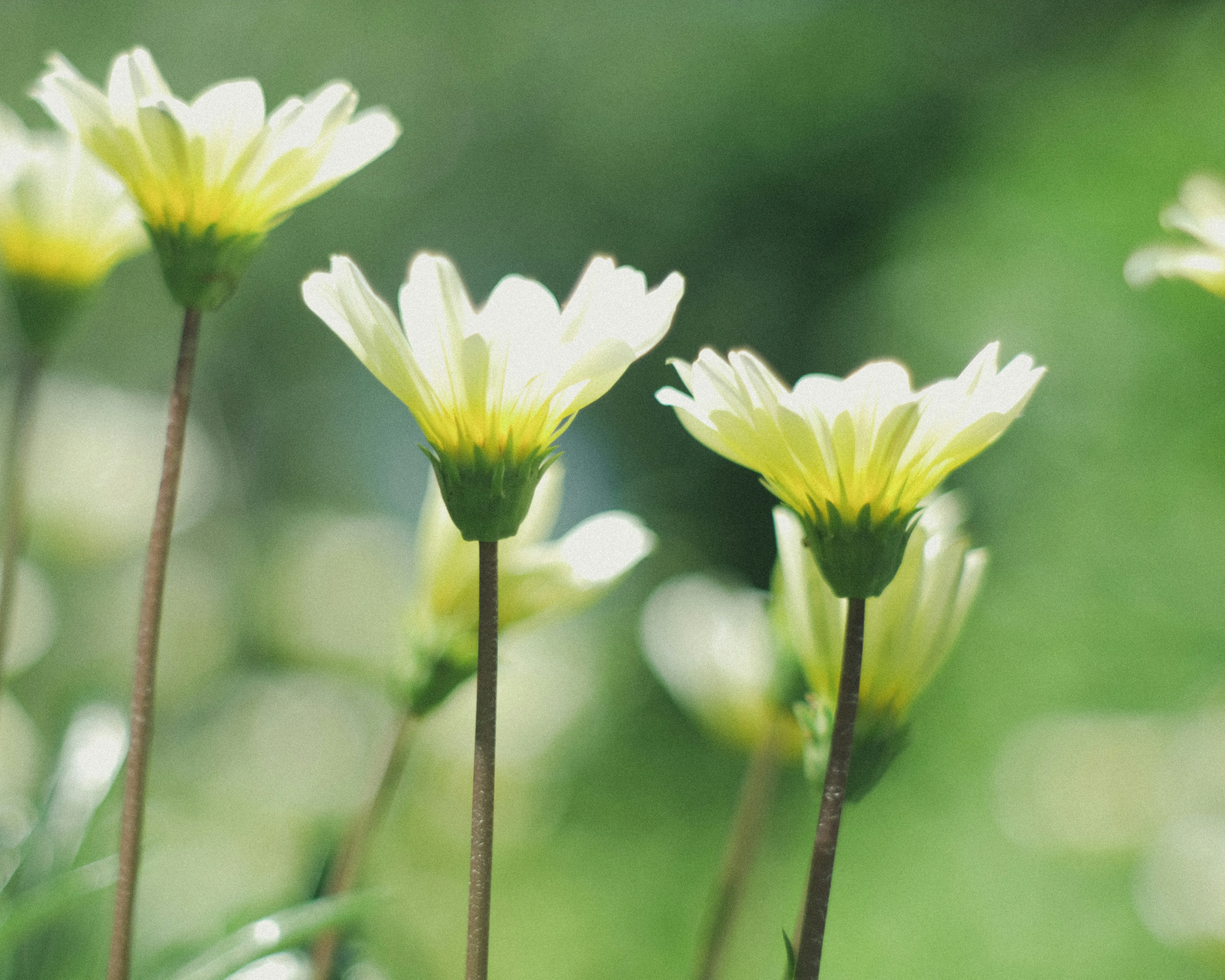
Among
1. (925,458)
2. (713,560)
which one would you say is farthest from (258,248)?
(713,560)

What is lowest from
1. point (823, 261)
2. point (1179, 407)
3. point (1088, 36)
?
point (1179, 407)

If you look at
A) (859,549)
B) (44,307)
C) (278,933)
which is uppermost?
(44,307)

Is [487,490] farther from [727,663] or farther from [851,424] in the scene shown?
[727,663]

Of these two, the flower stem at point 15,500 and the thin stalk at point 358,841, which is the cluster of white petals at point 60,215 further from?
the thin stalk at point 358,841

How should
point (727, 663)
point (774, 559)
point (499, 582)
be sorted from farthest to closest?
point (774, 559), point (727, 663), point (499, 582)

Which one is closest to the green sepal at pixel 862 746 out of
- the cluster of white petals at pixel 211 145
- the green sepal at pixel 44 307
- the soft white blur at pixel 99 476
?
the cluster of white petals at pixel 211 145

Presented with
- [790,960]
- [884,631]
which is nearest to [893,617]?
[884,631]

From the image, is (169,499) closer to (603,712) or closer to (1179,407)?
(1179,407)
